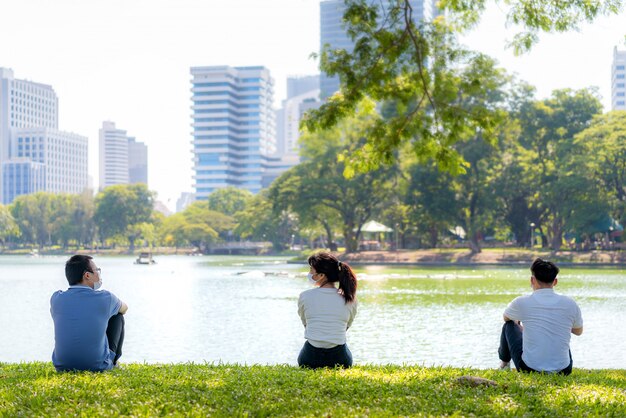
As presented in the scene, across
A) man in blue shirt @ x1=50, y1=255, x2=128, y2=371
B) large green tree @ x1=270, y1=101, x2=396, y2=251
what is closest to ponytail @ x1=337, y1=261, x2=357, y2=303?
man in blue shirt @ x1=50, y1=255, x2=128, y2=371

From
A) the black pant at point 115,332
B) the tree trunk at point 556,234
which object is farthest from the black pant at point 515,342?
the tree trunk at point 556,234

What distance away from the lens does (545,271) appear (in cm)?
657

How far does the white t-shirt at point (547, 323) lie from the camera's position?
6594 mm

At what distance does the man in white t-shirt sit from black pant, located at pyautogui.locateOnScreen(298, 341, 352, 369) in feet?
4.72

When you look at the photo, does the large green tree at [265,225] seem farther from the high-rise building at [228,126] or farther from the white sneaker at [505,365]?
the high-rise building at [228,126]

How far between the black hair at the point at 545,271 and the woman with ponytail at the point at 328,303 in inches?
58.7

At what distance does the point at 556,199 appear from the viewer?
50156 millimetres

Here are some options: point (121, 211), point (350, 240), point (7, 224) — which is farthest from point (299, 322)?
point (7, 224)

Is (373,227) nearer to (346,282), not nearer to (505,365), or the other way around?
(505,365)

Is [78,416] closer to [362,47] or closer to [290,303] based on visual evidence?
[362,47]

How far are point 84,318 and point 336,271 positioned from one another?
2.06 m

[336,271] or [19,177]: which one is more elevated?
[19,177]

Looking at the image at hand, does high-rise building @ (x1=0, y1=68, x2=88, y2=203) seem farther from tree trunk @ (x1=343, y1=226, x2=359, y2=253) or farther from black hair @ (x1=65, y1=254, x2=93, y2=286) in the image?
black hair @ (x1=65, y1=254, x2=93, y2=286)

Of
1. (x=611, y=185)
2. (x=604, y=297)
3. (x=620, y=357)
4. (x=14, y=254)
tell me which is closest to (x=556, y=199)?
(x=611, y=185)
